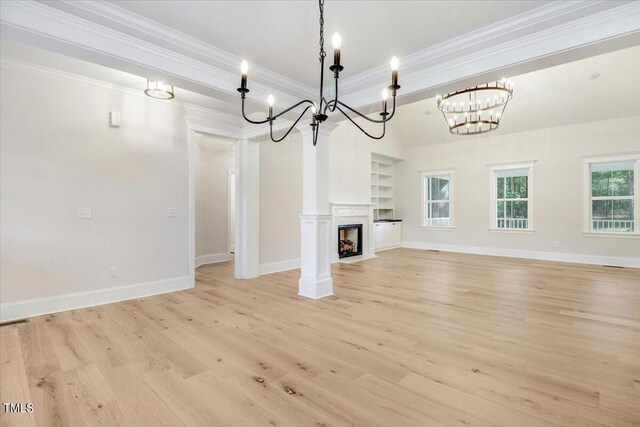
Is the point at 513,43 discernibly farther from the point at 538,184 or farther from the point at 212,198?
the point at 212,198

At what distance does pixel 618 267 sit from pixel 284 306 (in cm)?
660

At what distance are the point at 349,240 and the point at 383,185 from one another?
8.74 feet

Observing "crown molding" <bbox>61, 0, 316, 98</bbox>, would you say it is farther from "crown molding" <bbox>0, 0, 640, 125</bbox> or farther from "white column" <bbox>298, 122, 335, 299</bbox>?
"white column" <bbox>298, 122, 335, 299</bbox>

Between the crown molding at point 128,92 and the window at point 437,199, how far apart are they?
5847 mm

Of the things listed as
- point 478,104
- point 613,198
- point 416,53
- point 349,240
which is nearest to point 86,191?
point 416,53

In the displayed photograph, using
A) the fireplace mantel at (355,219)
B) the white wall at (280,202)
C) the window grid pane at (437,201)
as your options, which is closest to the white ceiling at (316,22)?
the white wall at (280,202)

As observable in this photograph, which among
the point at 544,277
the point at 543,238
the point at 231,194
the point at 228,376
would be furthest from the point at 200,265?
the point at 543,238

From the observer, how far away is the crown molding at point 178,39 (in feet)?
7.09

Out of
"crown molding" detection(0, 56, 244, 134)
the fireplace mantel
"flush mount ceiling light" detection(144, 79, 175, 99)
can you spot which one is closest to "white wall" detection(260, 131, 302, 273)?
"crown molding" detection(0, 56, 244, 134)

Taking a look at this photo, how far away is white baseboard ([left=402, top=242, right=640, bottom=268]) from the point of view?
6039 mm

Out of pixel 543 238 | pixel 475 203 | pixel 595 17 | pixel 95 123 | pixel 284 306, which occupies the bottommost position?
pixel 284 306

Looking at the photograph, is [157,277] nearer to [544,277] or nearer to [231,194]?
[231,194]

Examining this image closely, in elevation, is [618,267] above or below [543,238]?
below

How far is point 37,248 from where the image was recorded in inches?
127
